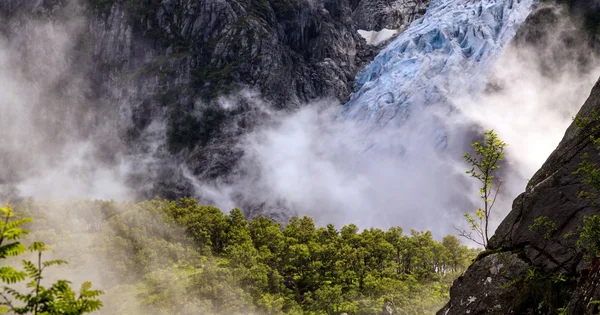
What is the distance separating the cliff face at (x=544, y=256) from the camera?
12523 millimetres

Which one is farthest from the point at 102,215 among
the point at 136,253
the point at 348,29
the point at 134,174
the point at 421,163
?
the point at 348,29

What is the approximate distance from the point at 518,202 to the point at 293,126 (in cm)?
13239

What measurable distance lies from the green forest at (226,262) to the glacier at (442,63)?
73312 mm

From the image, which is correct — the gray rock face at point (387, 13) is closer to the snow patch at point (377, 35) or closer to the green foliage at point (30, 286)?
the snow patch at point (377, 35)

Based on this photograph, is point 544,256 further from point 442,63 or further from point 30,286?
point 442,63

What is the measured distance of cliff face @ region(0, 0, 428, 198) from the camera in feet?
457

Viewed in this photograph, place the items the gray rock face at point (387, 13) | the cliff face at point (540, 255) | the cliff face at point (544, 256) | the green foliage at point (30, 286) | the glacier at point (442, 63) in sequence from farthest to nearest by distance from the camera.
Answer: the gray rock face at point (387, 13) → the glacier at point (442, 63) → the cliff face at point (540, 255) → the cliff face at point (544, 256) → the green foliage at point (30, 286)

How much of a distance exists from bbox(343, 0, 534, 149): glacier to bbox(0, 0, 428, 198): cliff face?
26.0 m

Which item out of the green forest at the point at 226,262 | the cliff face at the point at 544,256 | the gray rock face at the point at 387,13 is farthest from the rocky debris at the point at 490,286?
the gray rock face at the point at 387,13

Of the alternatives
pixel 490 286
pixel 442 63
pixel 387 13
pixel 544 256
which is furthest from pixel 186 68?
pixel 544 256

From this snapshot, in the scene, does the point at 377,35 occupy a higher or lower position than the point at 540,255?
higher

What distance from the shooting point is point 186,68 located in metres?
144

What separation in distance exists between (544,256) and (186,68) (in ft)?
467

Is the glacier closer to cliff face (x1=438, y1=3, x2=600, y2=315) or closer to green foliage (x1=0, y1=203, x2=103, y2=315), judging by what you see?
cliff face (x1=438, y1=3, x2=600, y2=315)
